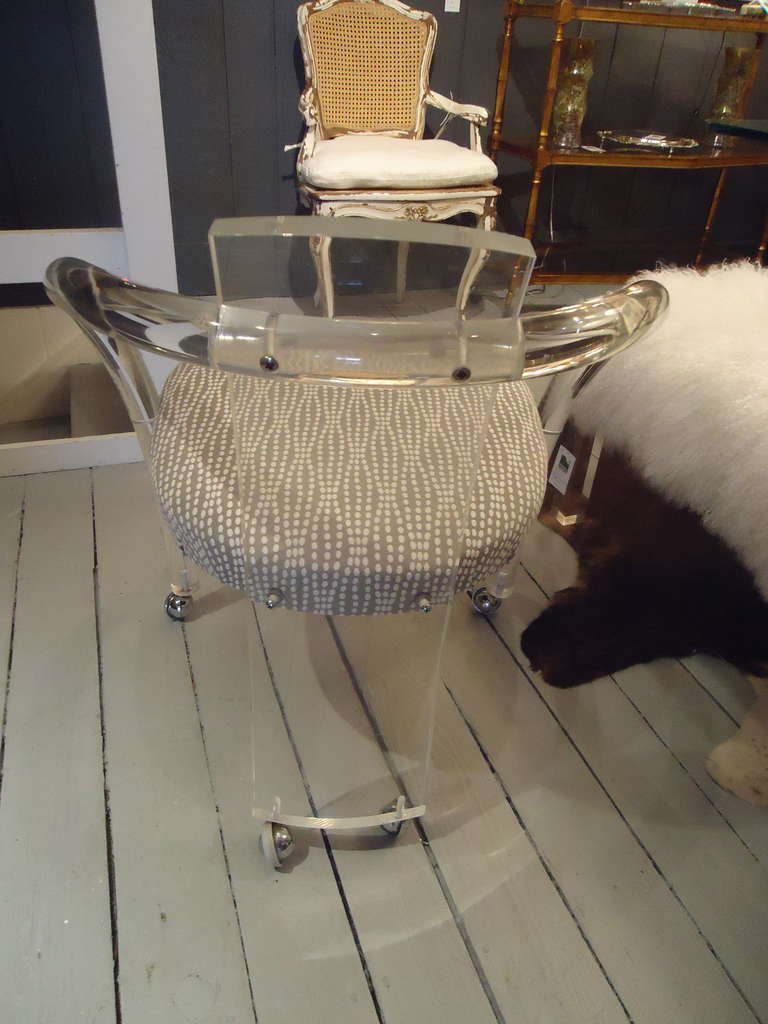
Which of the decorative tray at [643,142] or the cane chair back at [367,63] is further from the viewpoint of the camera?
the decorative tray at [643,142]

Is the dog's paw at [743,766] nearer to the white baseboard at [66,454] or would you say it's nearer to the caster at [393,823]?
the caster at [393,823]

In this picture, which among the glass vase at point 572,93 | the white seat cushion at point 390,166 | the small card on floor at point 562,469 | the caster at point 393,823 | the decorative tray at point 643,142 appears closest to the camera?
the caster at point 393,823

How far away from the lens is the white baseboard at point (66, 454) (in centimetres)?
144

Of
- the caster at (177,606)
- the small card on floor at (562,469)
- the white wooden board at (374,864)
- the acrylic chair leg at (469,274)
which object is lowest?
the white wooden board at (374,864)

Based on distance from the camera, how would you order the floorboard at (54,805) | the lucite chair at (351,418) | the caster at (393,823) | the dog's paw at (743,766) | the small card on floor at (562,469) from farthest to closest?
the small card on floor at (562,469) → the dog's paw at (743,766) → the caster at (393,823) → the floorboard at (54,805) → the lucite chair at (351,418)

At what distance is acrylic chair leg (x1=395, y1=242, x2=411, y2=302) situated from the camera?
57cm

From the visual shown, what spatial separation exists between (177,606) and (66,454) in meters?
0.54

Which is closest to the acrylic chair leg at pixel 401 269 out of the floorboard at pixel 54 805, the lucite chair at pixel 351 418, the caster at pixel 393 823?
the lucite chair at pixel 351 418

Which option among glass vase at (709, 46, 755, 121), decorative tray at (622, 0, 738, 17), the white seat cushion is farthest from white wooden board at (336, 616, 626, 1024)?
glass vase at (709, 46, 755, 121)

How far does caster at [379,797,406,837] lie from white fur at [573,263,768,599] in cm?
55

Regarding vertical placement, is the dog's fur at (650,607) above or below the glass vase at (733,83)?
below

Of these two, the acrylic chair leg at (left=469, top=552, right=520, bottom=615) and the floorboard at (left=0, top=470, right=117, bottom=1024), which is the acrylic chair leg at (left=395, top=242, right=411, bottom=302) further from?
the floorboard at (left=0, top=470, right=117, bottom=1024)

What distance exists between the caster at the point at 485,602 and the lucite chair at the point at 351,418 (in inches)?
7.9

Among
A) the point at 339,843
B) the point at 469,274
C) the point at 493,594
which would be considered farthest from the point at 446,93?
the point at 339,843
